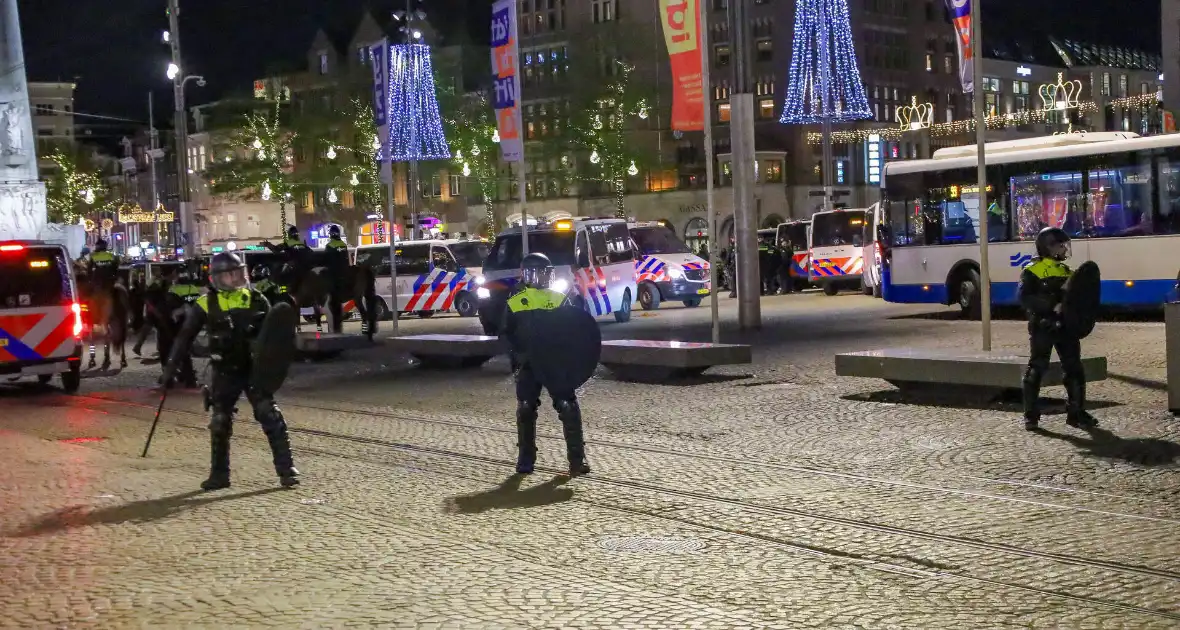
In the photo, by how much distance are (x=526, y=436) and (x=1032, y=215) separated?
1769cm

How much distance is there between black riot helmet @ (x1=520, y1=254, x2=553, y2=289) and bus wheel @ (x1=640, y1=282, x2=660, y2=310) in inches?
1043

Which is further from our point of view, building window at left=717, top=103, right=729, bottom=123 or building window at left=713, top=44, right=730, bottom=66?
building window at left=713, top=44, right=730, bottom=66

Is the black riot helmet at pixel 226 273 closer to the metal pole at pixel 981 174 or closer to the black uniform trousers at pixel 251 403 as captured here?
the black uniform trousers at pixel 251 403

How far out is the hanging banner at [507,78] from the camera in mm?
22844

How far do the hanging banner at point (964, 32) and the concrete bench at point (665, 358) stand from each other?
14.6 ft

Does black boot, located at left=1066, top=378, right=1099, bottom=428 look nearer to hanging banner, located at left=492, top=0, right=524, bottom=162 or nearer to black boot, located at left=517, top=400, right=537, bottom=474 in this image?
black boot, located at left=517, top=400, right=537, bottom=474

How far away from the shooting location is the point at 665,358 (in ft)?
57.2

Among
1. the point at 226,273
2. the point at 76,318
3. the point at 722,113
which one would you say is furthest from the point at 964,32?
the point at 722,113

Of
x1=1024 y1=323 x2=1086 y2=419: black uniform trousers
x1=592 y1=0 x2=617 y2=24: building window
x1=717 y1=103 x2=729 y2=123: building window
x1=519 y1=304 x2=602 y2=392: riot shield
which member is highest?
x1=592 y1=0 x2=617 y2=24: building window

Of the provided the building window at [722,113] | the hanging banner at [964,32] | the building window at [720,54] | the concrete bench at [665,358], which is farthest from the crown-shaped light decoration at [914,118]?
the concrete bench at [665,358]

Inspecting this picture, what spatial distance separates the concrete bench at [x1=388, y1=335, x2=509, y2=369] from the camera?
68.1 ft

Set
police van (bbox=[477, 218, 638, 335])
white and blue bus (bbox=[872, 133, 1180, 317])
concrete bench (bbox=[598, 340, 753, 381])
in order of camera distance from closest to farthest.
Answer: concrete bench (bbox=[598, 340, 753, 381]), white and blue bus (bbox=[872, 133, 1180, 317]), police van (bbox=[477, 218, 638, 335])

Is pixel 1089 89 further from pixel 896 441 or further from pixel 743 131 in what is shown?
pixel 896 441

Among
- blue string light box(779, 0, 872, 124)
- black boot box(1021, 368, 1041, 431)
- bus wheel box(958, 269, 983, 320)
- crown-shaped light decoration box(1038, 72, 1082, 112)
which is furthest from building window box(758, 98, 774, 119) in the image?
black boot box(1021, 368, 1041, 431)
